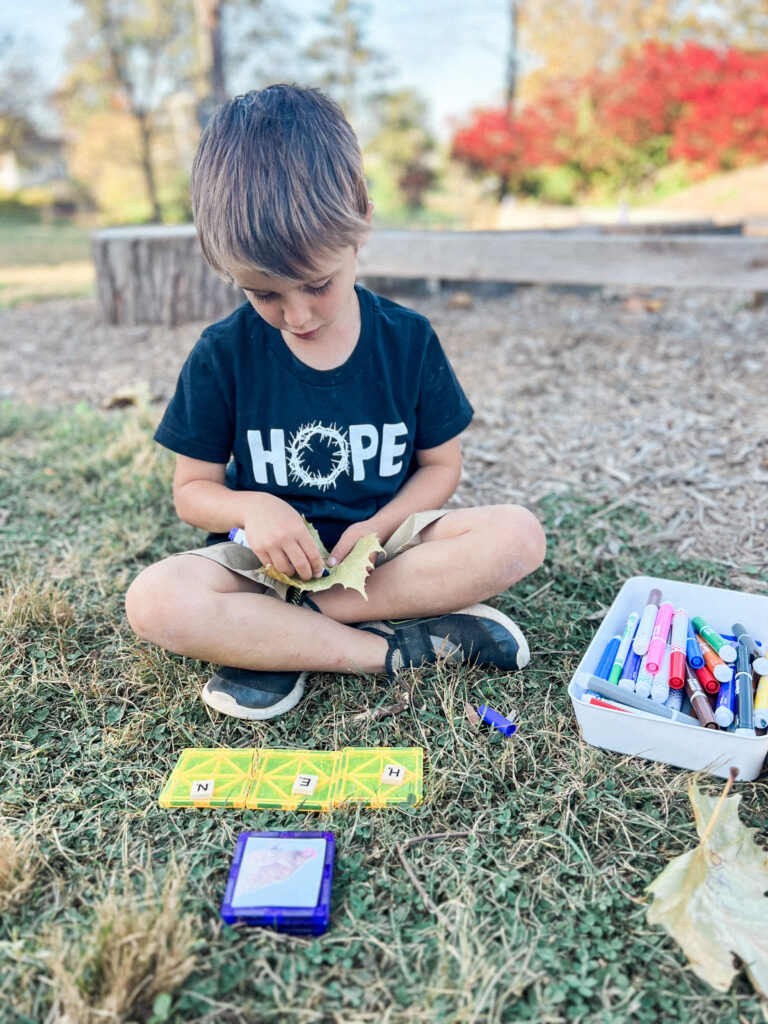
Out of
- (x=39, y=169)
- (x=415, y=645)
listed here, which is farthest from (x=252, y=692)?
(x=39, y=169)

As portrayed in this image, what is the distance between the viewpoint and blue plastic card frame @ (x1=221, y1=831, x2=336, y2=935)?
1175 millimetres

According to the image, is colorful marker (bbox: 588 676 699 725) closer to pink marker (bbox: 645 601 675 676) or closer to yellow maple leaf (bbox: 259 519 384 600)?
pink marker (bbox: 645 601 675 676)

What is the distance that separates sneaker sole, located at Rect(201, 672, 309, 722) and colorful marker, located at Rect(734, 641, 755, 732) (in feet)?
3.01

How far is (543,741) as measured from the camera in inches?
62.2

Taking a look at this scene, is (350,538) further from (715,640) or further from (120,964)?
(120,964)

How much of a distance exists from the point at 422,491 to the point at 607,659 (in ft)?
1.98

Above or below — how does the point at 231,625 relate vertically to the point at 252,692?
above

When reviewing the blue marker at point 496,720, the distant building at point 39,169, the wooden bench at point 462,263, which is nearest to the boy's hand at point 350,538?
the blue marker at point 496,720

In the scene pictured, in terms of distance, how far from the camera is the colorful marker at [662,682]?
1578 mm

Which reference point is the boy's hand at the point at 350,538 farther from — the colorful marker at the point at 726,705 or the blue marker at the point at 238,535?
the colorful marker at the point at 726,705

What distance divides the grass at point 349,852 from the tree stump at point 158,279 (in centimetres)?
314

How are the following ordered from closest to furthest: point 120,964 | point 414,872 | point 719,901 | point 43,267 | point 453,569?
point 120,964, point 719,901, point 414,872, point 453,569, point 43,267

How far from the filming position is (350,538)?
1820 mm

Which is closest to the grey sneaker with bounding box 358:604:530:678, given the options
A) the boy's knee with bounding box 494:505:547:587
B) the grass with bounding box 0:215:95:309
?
the boy's knee with bounding box 494:505:547:587
